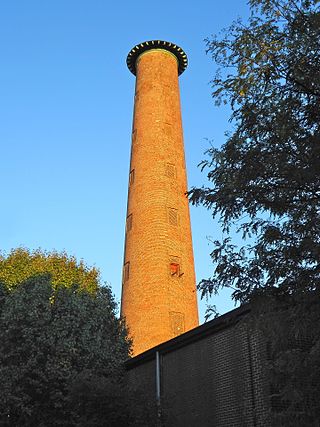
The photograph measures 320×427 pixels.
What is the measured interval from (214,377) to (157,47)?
27.4 m

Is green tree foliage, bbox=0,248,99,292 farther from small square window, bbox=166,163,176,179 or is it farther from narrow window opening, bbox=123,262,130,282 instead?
small square window, bbox=166,163,176,179

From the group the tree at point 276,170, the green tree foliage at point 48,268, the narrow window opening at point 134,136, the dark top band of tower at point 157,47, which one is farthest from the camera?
the dark top band of tower at point 157,47

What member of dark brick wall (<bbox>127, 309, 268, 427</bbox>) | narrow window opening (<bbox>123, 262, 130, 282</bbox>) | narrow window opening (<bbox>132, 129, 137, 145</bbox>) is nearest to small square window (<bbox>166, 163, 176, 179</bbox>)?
narrow window opening (<bbox>132, 129, 137, 145</bbox>)

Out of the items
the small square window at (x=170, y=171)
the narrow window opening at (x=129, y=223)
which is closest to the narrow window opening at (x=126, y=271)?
the narrow window opening at (x=129, y=223)

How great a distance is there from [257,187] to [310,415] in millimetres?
4297

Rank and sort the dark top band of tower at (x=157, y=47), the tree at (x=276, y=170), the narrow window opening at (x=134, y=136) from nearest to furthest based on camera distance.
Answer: the tree at (x=276, y=170)
the narrow window opening at (x=134, y=136)
the dark top band of tower at (x=157, y=47)

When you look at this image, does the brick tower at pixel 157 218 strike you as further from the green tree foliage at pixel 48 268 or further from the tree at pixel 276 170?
the tree at pixel 276 170

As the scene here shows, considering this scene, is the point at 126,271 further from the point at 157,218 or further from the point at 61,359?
the point at 61,359

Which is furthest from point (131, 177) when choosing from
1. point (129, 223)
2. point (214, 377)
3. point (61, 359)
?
point (214, 377)

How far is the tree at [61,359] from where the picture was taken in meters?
17.5

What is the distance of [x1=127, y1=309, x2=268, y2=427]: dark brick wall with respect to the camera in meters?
16.1

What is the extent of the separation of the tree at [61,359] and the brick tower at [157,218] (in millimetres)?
8414

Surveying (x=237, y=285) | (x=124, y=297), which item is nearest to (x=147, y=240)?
(x=124, y=297)

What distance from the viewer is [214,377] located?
1809 cm
